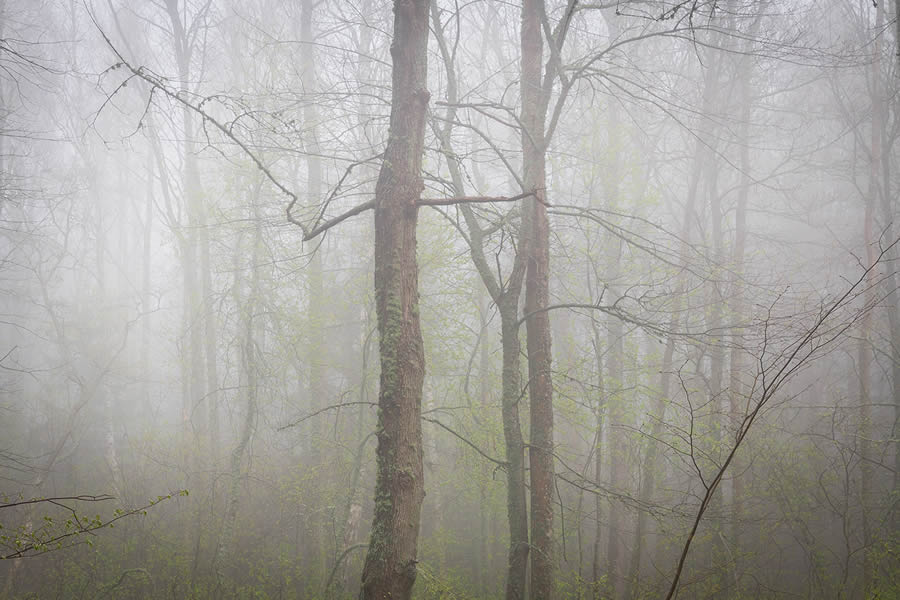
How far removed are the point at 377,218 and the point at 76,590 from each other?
8022 mm

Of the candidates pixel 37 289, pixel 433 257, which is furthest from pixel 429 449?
pixel 37 289

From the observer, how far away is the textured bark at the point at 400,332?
291cm

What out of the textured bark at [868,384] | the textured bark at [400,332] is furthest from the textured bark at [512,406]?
the textured bark at [868,384]

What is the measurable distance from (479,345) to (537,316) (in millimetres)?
4692

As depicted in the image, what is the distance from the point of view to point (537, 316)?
14.9ft

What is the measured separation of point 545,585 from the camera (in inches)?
163

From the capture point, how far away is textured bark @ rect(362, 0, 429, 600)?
291 cm

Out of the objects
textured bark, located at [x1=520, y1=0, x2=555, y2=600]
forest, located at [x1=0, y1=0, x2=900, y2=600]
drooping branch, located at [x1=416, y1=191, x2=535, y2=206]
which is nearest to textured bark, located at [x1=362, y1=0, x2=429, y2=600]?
forest, located at [x1=0, y1=0, x2=900, y2=600]

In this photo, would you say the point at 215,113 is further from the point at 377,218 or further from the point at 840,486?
the point at 840,486

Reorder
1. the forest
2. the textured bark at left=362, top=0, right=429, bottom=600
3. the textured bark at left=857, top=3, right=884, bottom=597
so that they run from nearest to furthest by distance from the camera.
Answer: the textured bark at left=362, top=0, right=429, bottom=600, the forest, the textured bark at left=857, top=3, right=884, bottom=597

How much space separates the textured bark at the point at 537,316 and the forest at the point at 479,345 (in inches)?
1.1

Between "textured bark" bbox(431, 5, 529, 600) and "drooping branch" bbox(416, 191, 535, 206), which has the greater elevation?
"drooping branch" bbox(416, 191, 535, 206)

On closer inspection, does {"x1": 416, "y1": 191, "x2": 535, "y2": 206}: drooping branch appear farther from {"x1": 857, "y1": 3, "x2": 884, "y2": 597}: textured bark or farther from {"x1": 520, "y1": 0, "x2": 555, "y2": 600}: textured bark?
{"x1": 857, "y1": 3, "x2": 884, "y2": 597}: textured bark

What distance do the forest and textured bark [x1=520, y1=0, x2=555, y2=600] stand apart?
0.09ft
